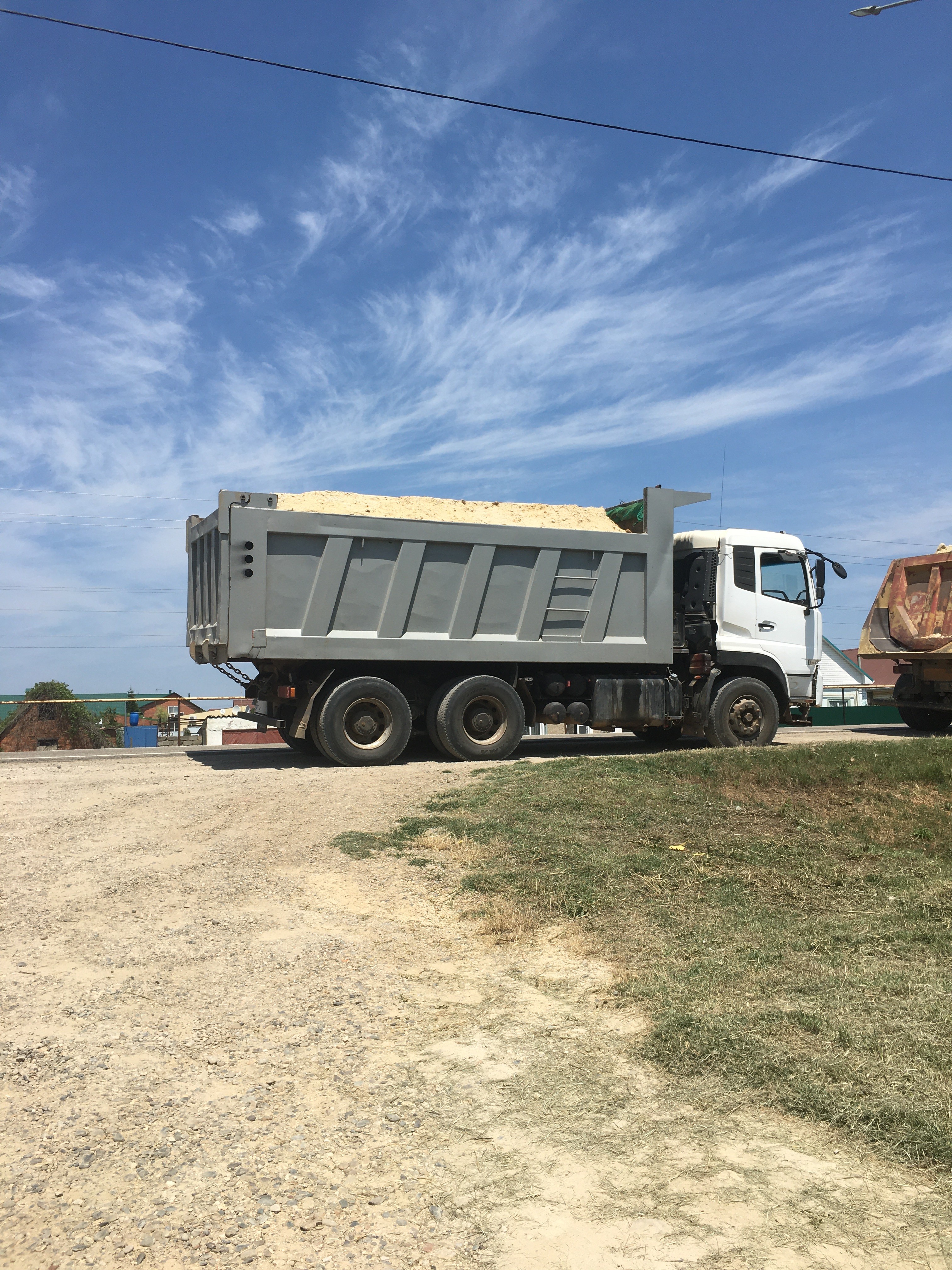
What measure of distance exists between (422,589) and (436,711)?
1.54 m

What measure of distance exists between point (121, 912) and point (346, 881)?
4.78 ft

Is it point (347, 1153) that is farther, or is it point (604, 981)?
point (604, 981)

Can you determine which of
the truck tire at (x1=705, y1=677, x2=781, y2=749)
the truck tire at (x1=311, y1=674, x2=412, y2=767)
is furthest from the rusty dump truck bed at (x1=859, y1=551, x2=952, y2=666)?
the truck tire at (x1=311, y1=674, x2=412, y2=767)

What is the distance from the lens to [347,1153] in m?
3.24

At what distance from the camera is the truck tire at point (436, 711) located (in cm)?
1238

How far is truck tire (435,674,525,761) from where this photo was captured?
12336 mm

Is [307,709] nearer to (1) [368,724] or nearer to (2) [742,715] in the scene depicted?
(1) [368,724]

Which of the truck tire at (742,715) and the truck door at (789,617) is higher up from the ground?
the truck door at (789,617)

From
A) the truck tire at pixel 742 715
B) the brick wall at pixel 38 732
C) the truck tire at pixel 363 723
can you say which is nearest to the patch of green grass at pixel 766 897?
the truck tire at pixel 363 723

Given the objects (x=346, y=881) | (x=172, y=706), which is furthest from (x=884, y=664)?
(x=346, y=881)

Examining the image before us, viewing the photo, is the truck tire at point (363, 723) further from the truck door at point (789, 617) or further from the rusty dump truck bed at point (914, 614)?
the rusty dump truck bed at point (914, 614)

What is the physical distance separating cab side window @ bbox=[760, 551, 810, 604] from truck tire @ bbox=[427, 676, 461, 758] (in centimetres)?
471

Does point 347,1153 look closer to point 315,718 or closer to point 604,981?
point 604,981

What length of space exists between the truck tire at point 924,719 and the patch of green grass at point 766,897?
798 centimetres
